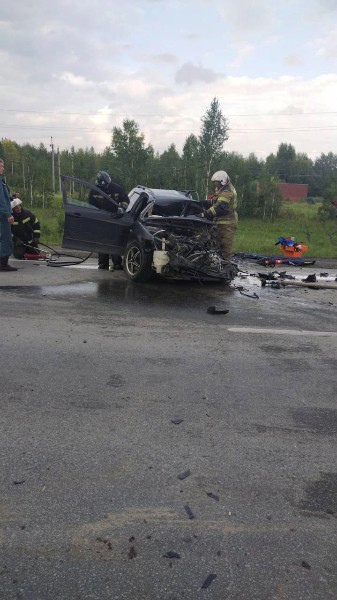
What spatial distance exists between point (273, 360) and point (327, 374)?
0.55 metres

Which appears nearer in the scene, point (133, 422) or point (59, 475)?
point (59, 475)

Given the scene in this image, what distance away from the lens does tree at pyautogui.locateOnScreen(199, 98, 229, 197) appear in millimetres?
39781

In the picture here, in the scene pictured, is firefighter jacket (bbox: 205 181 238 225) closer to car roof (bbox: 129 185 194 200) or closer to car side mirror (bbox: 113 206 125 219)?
car roof (bbox: 129 185 194 200)

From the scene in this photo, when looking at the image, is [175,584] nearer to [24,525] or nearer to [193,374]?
[24,525]

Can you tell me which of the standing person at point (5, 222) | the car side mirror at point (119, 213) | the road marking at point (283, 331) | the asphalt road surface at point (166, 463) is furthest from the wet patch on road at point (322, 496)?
the standing person at point (5, 222)

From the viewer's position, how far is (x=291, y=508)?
2521mm

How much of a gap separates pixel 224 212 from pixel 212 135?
108ft

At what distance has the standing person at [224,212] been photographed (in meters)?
9.52

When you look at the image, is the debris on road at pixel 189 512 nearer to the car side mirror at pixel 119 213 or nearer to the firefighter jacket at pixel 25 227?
the car side mirror at pixel 119 213

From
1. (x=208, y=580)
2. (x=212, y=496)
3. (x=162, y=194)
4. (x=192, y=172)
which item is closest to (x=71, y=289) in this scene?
(x=162, y=194)

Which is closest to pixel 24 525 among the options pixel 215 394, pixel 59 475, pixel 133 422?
pixel 59 475

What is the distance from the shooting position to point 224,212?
9469 mm

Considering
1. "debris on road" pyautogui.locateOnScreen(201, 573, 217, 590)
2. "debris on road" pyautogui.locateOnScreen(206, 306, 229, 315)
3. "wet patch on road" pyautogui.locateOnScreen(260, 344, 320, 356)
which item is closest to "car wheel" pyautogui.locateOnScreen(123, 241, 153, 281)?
"debris on road" pyautogui.locateOnScreen(206, 306, 229, 315)

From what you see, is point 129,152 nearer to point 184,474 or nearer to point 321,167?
point 184,474
